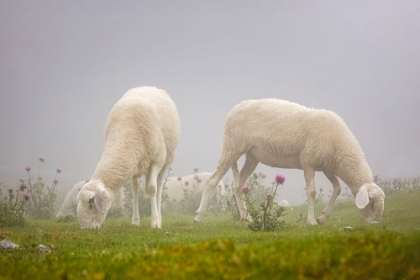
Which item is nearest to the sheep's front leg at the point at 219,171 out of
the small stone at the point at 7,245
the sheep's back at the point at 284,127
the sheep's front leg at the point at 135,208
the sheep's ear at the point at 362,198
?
the sheep's back at the point at 284,127

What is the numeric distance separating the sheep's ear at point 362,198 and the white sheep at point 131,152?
4779 millimetres

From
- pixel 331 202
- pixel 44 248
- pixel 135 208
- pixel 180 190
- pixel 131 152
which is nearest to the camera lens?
pixel 44 248

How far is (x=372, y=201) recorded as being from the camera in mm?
11273

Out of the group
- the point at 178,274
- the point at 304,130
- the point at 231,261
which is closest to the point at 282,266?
the point at 231,261

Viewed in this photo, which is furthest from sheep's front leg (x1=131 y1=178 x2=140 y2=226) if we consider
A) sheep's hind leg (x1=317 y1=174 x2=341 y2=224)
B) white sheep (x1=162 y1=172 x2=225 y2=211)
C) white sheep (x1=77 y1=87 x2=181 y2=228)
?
white sheep (x1=162 y1=172 x2=225 y2=211)

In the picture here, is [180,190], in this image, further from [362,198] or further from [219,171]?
[362,198]

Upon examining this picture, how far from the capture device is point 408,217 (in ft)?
37.4

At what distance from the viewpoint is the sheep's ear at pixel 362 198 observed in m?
10.7

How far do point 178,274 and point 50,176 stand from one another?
18.3 metres

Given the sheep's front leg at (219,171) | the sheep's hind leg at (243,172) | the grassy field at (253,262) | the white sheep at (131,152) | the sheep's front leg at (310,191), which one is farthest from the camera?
the sheep's hind leg at (243,172)

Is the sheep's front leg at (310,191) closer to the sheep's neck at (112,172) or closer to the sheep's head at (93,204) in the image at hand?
the sheep's neck at (112,172)

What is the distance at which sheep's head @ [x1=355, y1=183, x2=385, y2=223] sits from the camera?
430 inches

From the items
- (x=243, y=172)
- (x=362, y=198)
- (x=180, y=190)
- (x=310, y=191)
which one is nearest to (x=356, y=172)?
(x=362, y=198)

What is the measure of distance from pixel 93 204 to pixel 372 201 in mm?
6706
